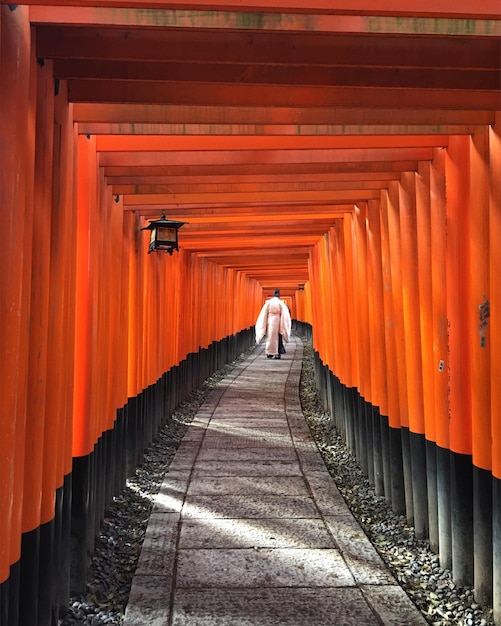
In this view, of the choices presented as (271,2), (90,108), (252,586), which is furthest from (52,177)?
(252,586)

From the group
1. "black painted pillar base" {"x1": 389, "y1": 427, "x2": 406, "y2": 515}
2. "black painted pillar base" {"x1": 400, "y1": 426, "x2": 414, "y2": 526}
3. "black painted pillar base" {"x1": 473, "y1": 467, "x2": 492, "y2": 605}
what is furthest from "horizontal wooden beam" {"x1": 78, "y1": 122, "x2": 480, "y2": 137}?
"black painted pillar base" {"x1": 389, "y1": 427, "x2": 406, "y2": 515}

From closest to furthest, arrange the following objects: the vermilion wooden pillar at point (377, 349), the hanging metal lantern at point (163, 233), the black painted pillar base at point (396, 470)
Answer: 1. the black painted pillar base at point (396, 470)
2. the vermilion wooden pillar at point (377, 349)
3. the hanging metal lantern at point (163, 233)

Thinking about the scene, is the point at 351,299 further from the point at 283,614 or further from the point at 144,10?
the point at 144,10

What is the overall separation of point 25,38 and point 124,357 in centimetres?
344

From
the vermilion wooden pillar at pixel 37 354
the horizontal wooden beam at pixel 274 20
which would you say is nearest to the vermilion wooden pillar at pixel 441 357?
the horizontal wooden beam at pixel 274 20

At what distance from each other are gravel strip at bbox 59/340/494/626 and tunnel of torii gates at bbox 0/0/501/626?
13 centimetres

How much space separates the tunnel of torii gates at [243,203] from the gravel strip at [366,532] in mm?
132

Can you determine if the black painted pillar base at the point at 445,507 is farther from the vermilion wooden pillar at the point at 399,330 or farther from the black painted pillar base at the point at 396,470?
the black painted pillar base at the point at 396,470

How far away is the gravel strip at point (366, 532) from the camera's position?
326 centimetres

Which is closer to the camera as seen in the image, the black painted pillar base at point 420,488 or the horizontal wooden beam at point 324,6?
the horizontal wooden beam at point 324,6

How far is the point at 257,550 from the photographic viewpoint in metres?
4.05

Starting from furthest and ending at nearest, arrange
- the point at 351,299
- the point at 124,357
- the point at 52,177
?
the point at 351,299 < the point at 124,357 < the point at 52,177

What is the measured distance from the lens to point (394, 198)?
471 cm

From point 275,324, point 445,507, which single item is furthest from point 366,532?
point 275,324
